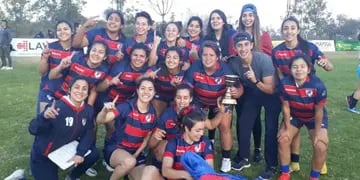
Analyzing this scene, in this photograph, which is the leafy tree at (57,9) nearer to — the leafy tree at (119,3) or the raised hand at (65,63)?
the leafy tree at (119,3)

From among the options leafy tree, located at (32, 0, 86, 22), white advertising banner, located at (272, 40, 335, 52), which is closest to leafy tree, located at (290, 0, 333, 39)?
white advertising banner, located at (272, 40, 335, 52)

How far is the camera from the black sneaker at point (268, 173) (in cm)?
→ 506

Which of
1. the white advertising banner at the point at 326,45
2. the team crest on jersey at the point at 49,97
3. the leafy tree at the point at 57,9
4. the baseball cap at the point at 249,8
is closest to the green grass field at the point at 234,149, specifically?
the team crest on jersey at the point at 49,97

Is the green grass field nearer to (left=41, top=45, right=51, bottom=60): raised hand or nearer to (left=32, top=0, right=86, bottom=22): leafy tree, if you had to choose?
(left=41, top=45, right=51, bottom=60): raised hand

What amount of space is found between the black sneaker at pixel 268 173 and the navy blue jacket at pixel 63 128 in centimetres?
218

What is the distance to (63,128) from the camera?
434 centimetres

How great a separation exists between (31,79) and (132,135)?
10873 mm

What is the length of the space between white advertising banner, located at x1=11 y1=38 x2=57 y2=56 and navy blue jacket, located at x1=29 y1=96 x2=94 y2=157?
62.6ft

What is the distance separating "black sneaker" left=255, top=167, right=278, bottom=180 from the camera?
506 centimetres

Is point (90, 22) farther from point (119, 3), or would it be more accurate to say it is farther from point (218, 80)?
point (119, 3)

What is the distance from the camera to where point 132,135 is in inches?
179

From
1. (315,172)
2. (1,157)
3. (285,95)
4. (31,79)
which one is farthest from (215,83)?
(31,79)

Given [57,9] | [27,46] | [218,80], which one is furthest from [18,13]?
[218,80]

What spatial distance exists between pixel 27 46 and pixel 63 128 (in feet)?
64.6
